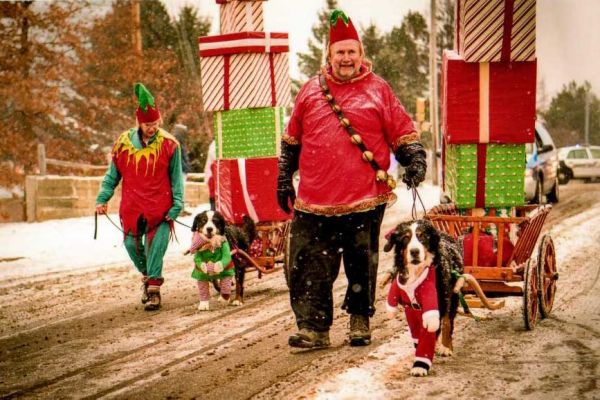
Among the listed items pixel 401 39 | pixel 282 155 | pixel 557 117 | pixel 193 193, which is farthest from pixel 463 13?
pixel 557 117

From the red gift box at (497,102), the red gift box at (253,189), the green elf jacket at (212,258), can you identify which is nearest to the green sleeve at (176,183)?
the green elf jacket at (212,258)

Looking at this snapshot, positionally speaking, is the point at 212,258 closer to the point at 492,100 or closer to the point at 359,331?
the point at 359,331

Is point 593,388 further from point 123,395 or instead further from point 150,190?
point 150,190

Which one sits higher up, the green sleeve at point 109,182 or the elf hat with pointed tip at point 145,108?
the elf hat with pointed tip at point 145,108

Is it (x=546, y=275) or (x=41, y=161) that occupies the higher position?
(x=41, y=161)

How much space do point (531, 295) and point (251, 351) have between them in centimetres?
223

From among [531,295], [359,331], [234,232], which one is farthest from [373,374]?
[234,232]

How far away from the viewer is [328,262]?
22.9 feet

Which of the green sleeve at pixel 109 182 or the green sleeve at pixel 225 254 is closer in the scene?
the green sleeve at pixel 225 254

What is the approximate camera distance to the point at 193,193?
23.0 metres

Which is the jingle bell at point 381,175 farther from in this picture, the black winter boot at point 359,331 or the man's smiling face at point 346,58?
the black winter boot at point 359,331

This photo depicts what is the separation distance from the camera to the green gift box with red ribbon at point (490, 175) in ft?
25.8

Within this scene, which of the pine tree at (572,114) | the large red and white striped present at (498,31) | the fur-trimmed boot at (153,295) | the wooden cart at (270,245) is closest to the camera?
the large red and white striped present at (498,31)

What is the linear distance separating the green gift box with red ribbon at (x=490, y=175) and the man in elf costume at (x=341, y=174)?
3.91 ft
